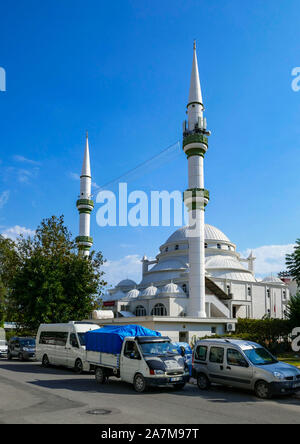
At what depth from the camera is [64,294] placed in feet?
105

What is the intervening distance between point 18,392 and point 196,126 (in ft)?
112

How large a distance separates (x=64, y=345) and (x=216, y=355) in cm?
972

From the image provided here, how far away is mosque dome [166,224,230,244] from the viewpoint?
66562mm

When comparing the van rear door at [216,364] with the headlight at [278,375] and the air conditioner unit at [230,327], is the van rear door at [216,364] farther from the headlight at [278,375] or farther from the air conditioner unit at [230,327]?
the air conditioner unit at [230,327]

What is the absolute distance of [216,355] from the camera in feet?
46.7

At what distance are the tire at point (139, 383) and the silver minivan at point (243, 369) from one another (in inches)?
92.3

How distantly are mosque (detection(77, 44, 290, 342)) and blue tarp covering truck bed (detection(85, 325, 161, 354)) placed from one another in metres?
15.7

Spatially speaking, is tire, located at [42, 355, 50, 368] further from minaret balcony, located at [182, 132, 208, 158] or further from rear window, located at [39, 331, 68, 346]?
minaret balcony, located at [182, 132, 208, 158]

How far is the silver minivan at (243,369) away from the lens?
1230 cm

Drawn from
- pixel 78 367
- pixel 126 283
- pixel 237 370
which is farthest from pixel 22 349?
pixel 126 283

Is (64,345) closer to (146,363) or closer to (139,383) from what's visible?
(139,383)

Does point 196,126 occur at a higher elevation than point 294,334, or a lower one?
higher
